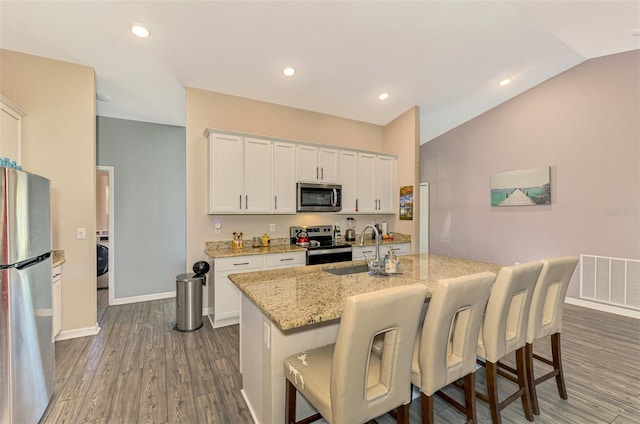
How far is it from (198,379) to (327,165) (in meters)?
3.16

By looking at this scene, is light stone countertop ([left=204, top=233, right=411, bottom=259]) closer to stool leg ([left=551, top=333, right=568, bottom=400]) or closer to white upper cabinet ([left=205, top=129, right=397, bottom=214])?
white upper cabinet ([left=205, top=129, right=397, bottom=214])

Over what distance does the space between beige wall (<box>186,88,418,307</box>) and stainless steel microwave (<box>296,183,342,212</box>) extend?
1.30ft

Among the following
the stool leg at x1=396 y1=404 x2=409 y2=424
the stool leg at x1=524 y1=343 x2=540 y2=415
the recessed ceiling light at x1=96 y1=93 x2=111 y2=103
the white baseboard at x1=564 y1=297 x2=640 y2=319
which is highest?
the recessed ceiling light at x1=96 y1=93 x2=111 y2=103

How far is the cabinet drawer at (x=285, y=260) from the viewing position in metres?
3.60

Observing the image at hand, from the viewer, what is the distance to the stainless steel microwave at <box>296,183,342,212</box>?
4.05m

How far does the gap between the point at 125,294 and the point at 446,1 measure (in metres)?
5.49

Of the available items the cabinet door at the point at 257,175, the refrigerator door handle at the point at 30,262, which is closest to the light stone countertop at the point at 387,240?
the cabinet door at the point at 257,175

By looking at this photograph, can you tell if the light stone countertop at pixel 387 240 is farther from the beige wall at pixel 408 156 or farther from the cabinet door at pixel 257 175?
the cabinet door at pixel 257 175

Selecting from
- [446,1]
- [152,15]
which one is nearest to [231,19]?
[152,15]

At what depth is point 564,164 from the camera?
4137mm

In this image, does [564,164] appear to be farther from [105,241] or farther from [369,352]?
[105,241]

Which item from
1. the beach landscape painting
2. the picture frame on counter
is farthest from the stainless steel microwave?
the beach landscape painting

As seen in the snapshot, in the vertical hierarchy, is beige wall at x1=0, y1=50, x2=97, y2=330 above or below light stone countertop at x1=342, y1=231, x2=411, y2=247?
above

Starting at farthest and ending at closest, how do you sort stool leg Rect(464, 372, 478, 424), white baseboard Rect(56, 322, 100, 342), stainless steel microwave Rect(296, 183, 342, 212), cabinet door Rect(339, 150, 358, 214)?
cabinet door Rect(339, 150, 358, 214), stainless steel microwave Rect(296, 183, 342, 212), white baseboard Rect(56, 322, 100, 342), stool leg Rect(464, 372, 478, 424)
